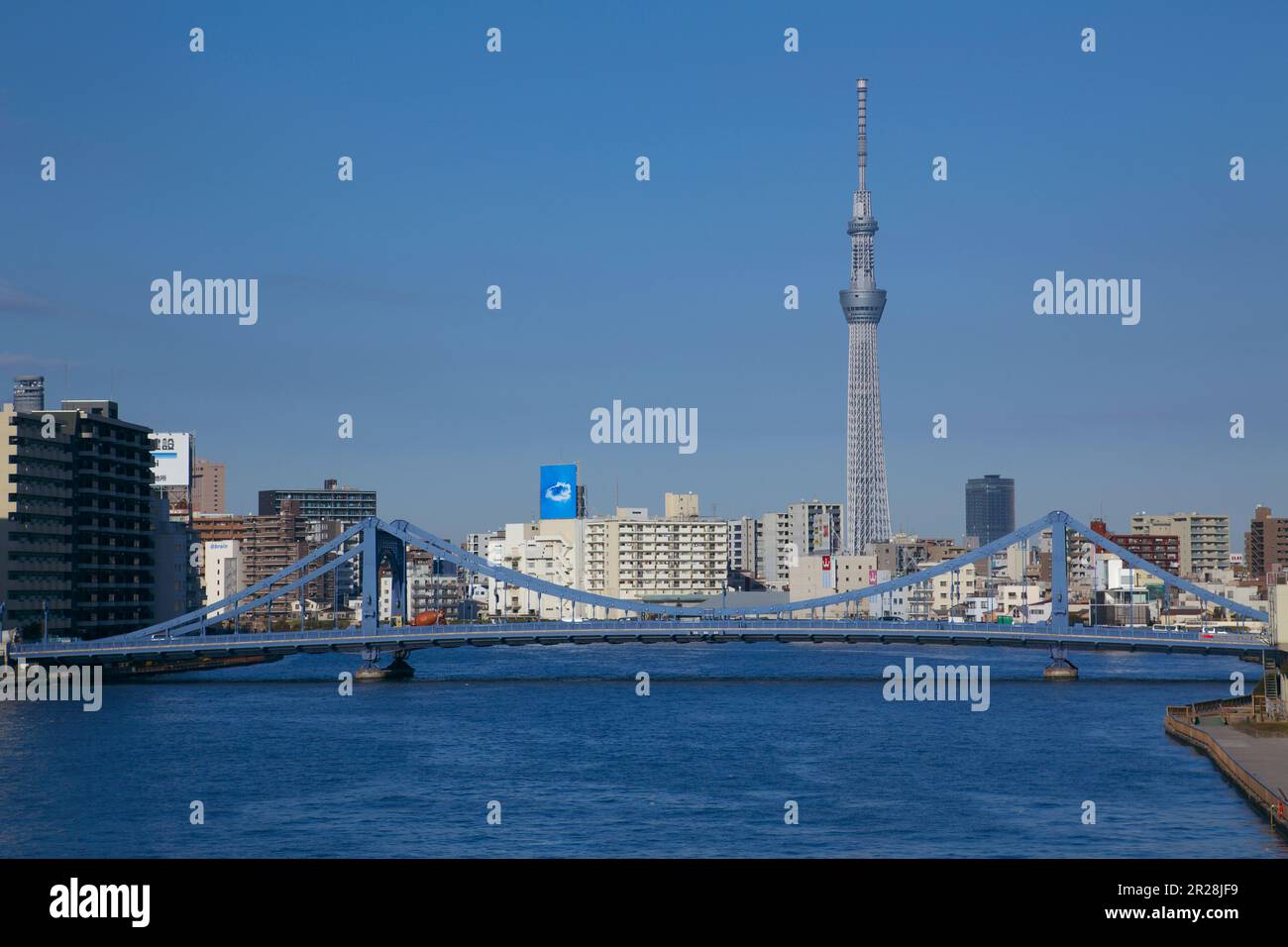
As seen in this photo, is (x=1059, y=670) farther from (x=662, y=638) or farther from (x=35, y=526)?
(x=35, y=526)

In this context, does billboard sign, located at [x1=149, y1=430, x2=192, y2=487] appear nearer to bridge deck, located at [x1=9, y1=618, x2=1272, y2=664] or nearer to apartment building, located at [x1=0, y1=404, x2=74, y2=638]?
apartment building, located at [x1=0, y1=404, x2=74, y2=638]

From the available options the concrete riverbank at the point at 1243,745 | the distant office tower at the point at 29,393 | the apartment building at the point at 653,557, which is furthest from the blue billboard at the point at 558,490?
the concrete riverbank at the point at 1243,745

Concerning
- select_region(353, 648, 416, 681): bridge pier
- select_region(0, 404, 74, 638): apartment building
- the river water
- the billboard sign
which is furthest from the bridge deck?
the billboard sign

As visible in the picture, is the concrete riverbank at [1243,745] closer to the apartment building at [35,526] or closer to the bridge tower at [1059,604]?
the bridge tower at [1059,604]

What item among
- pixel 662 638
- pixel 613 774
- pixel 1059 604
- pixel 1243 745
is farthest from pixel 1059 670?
pixel 613 774
